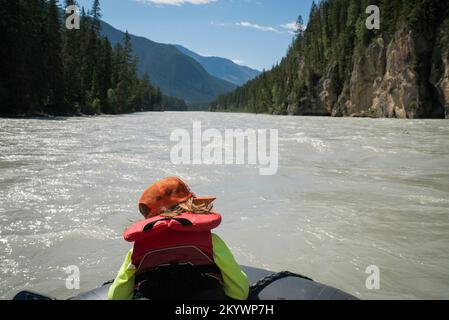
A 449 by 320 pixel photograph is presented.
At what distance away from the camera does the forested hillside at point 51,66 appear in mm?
33938

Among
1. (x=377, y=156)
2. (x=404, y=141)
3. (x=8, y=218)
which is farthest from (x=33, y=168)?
(x=404, y=141)

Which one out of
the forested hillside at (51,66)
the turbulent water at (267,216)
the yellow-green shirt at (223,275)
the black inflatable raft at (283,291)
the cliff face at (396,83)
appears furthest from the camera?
the cliff face at (396,83)

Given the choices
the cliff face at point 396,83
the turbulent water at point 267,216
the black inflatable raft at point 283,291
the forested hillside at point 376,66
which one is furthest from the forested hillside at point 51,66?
the cliff face at point 396,83

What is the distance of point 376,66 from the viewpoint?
178 ft

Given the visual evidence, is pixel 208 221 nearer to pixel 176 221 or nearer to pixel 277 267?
pixel 176 221

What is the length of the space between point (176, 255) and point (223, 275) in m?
0.36

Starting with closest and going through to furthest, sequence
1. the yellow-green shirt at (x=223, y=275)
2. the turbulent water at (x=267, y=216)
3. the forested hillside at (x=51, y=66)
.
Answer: the yellow-green shirt at (x=223, y=275)
the turbulent water at (x=267, y=216)
the forested hillside at (x=51, y=66)

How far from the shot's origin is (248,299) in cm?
273

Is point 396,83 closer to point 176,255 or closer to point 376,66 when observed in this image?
point 376,66

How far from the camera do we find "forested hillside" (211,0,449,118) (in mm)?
43344

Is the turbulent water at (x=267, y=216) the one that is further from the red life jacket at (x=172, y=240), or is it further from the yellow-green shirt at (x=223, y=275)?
the red life jacket at (x=172, y=240)

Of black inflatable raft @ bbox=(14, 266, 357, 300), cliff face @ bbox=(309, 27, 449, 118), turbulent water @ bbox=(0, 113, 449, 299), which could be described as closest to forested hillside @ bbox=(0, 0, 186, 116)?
turbulent water @ bbox=(0, 113, 449, 299)

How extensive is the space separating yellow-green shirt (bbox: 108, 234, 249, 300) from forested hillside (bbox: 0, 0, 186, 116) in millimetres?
33744

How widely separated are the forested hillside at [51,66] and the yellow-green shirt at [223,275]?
3374 cm
